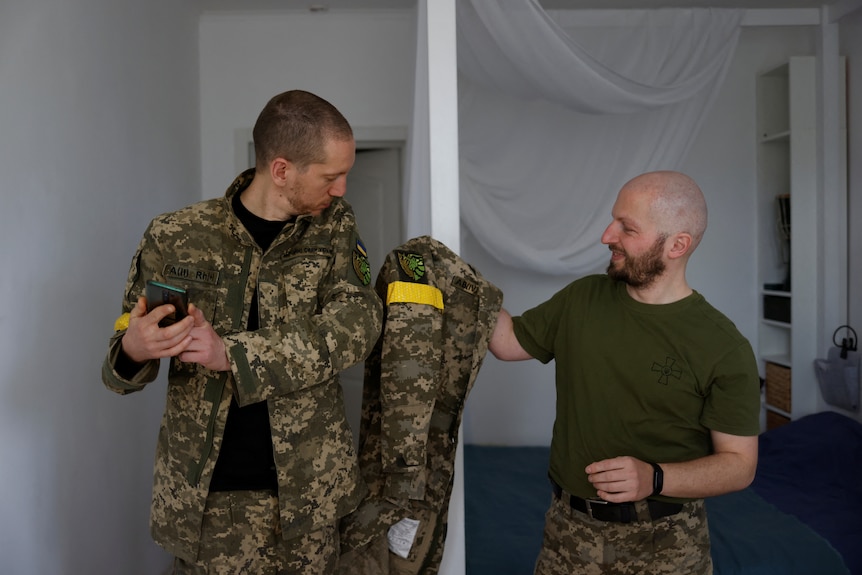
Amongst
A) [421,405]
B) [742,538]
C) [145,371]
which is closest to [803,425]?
[742,538]

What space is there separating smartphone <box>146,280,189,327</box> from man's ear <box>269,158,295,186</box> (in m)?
0.33

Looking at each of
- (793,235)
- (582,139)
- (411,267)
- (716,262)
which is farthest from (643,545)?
(716,262)

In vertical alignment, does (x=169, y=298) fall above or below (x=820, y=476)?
above

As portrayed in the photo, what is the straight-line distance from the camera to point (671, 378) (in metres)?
1.56

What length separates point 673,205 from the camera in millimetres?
1581

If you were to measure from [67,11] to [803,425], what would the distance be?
3.50m

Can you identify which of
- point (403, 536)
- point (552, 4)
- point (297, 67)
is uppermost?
point (552, 4)

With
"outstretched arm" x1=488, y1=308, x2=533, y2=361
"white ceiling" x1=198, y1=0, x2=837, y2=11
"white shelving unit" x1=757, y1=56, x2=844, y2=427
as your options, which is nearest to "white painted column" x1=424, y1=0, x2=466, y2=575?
"outstretched arm" x1=488, y1=308, x2=533, y2=361

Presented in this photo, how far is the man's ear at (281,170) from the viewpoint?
56.3 inches

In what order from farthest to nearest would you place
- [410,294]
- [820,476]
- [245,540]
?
[820,476], [410,294], [245,540]

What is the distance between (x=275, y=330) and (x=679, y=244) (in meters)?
0.86

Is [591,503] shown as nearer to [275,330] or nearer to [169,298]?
[275,330]

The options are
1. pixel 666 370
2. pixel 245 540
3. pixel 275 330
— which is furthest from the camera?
pixel 666 370

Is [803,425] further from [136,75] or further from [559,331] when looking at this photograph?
[136,75]
